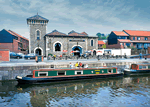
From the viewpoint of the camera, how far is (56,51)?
4019 centimetres

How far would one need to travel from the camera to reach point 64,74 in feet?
62.8

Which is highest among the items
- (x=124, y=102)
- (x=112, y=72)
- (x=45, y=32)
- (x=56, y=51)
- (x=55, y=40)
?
(x=45, y=32)

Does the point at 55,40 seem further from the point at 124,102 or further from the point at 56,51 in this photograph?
the point at 124,102

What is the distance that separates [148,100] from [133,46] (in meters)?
42.0

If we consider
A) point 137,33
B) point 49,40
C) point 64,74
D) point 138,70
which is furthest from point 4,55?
point 137,33

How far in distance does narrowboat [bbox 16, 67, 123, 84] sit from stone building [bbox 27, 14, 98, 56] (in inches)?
773

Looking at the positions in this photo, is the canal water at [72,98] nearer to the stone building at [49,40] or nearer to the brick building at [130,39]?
the stone building at [49,40]

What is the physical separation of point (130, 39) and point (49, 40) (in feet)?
103

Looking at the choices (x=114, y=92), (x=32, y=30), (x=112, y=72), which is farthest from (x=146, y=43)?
(x=114, y=92)

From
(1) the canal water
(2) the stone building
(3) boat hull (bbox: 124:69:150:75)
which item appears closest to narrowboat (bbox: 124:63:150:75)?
(3) boat hull (bbox: 124:69:150:75)

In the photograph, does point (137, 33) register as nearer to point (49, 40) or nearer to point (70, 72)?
point (49, 40)

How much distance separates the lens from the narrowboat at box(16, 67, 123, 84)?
1750cm

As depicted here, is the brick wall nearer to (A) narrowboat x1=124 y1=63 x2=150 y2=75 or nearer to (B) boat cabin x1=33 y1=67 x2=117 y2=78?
(B) boat cabin x1=33 y1=67 x2=117 y2=78

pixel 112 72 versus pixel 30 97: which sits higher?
pixel 112 72
